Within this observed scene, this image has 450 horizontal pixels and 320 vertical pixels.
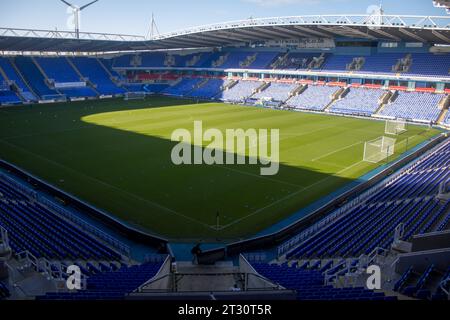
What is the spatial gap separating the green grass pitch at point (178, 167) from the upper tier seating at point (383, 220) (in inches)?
139

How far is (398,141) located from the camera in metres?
38.6

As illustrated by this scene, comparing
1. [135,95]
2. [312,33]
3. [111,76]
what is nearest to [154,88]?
[111,76]

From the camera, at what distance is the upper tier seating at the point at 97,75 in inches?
2965

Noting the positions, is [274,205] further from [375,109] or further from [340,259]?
[375,109]

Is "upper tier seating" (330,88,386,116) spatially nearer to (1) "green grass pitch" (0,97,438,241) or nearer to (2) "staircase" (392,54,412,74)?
(2) "staircase" (392,54,412,74)

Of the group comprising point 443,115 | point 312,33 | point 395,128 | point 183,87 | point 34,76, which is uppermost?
point 312,33

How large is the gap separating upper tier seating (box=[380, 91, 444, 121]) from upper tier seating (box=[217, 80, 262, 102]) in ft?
80.1

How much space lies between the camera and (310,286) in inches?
419

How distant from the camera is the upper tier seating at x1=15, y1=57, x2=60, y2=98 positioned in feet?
218

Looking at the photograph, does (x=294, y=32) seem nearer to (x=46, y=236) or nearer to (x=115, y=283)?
(x=46, y=236)

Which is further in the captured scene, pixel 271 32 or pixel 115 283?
pixel 271 32

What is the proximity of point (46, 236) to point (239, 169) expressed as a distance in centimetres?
1537

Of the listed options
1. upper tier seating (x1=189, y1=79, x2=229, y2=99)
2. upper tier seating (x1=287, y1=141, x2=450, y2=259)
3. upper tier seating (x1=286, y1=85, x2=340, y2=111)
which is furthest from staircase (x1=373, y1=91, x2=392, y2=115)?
upper tier seating (x1=287, y1=141, x2=450, y2=259)
